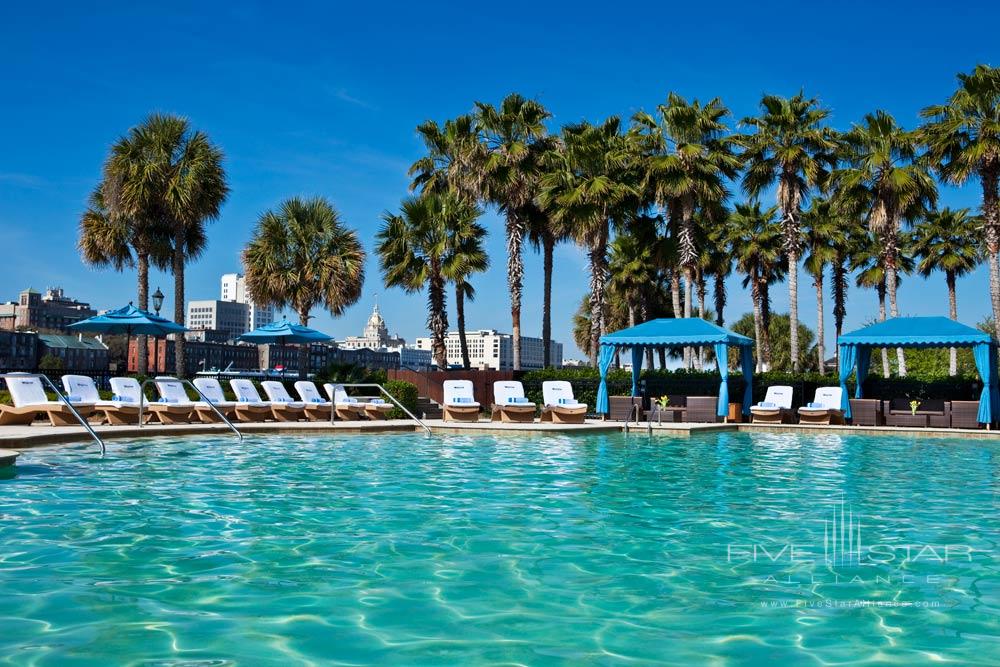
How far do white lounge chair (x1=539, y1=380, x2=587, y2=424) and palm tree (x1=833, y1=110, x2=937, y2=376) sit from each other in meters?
14.6

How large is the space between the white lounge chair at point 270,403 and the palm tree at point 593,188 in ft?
41.7

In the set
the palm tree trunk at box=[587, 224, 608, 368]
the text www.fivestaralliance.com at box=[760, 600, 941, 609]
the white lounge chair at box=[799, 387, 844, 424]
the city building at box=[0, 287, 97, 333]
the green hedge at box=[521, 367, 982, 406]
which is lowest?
the text www.fivestaralliance.com at box=[760, 600, 941, 609]

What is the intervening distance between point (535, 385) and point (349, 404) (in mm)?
8811

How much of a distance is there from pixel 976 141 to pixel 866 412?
10195mm

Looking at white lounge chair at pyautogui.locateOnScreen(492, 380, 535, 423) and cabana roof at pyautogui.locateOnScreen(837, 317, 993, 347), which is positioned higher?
cabana roof at pyautogui.locateOnScreen(837, 317, 993, 347)

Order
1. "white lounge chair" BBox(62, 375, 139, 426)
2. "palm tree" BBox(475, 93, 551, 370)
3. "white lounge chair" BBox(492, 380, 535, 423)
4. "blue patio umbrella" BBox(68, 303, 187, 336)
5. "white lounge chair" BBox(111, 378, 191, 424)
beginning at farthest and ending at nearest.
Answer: "palm tree" BBox(475, 93, 551, 370), "blue patio umbrella" BBox(68, 303, 187, 336), "white lounge chair" BBox(492, 380, 535, 423), "white lounge chair" BBox(111, 378, 191, 424), "white lounge chair" BBox(62, 375, 139, 426)

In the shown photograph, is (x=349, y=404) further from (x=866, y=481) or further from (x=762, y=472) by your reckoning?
(x=866, y=481)

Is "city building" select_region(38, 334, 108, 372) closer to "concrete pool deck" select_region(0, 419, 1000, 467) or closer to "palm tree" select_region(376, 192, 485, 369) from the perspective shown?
"palm tree" select_region(376, 192, 485, 369)

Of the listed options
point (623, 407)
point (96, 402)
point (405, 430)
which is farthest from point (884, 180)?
Result: point (96, 402)

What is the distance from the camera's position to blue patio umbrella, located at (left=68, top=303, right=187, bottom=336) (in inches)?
785

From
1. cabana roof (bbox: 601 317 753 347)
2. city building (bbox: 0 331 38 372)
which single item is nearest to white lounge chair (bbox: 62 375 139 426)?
cabana roof (bbox: 601 317 753 347)

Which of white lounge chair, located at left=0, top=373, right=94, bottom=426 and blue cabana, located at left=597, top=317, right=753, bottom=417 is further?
blue cabana, located at left=597, top=317, right=753, bottom=417

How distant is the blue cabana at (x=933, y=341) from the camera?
20.0 meters

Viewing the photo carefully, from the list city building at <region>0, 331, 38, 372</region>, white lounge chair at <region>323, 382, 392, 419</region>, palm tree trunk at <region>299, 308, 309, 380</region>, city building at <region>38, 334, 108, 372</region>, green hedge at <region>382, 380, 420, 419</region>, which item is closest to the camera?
white lounge chair at <region>323, 382, 392, 419</region>
